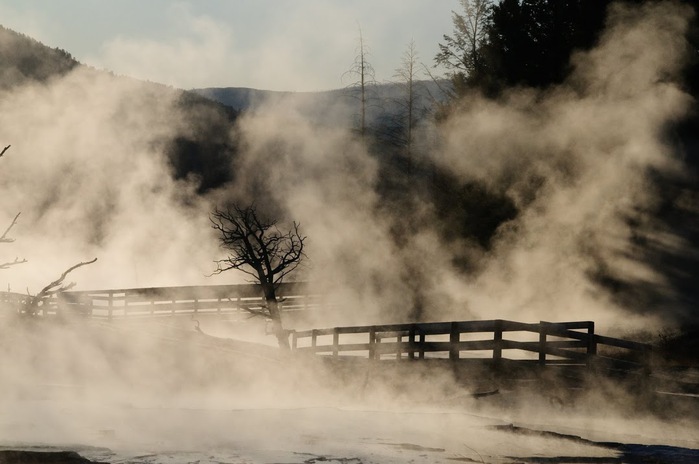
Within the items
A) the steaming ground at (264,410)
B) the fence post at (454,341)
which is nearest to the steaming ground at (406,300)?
the steaming ground at (264,410)

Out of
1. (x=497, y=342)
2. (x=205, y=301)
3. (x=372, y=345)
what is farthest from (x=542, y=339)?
(x=205, y=301)

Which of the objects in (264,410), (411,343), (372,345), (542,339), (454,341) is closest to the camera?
(264,410)

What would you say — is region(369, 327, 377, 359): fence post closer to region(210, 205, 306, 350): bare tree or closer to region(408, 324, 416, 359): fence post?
region(408, 324, 416, 359): fence post

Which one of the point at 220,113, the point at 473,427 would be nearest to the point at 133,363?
the point at 473,427

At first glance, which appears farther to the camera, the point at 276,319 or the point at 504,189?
the point at 504,189

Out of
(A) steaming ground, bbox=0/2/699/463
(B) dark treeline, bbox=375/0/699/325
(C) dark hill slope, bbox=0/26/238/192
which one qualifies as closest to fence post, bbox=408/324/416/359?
(A) steaming ground, bbox=0/2/699/463

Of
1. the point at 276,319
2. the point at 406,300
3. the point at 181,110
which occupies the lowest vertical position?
the point at 276,319

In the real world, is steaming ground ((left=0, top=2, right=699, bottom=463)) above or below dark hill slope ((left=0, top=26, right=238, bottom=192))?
below

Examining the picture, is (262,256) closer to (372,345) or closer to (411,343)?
(372,345)

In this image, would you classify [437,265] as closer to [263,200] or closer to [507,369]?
[507,369]

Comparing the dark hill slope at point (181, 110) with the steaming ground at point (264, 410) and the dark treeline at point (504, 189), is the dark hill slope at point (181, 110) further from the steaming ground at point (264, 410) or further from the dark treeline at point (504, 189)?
the steaming ground at point (264, 410)

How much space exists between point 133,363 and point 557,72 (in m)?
13.9

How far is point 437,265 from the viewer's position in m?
26.0

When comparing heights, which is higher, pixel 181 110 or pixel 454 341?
pixel 181 110
